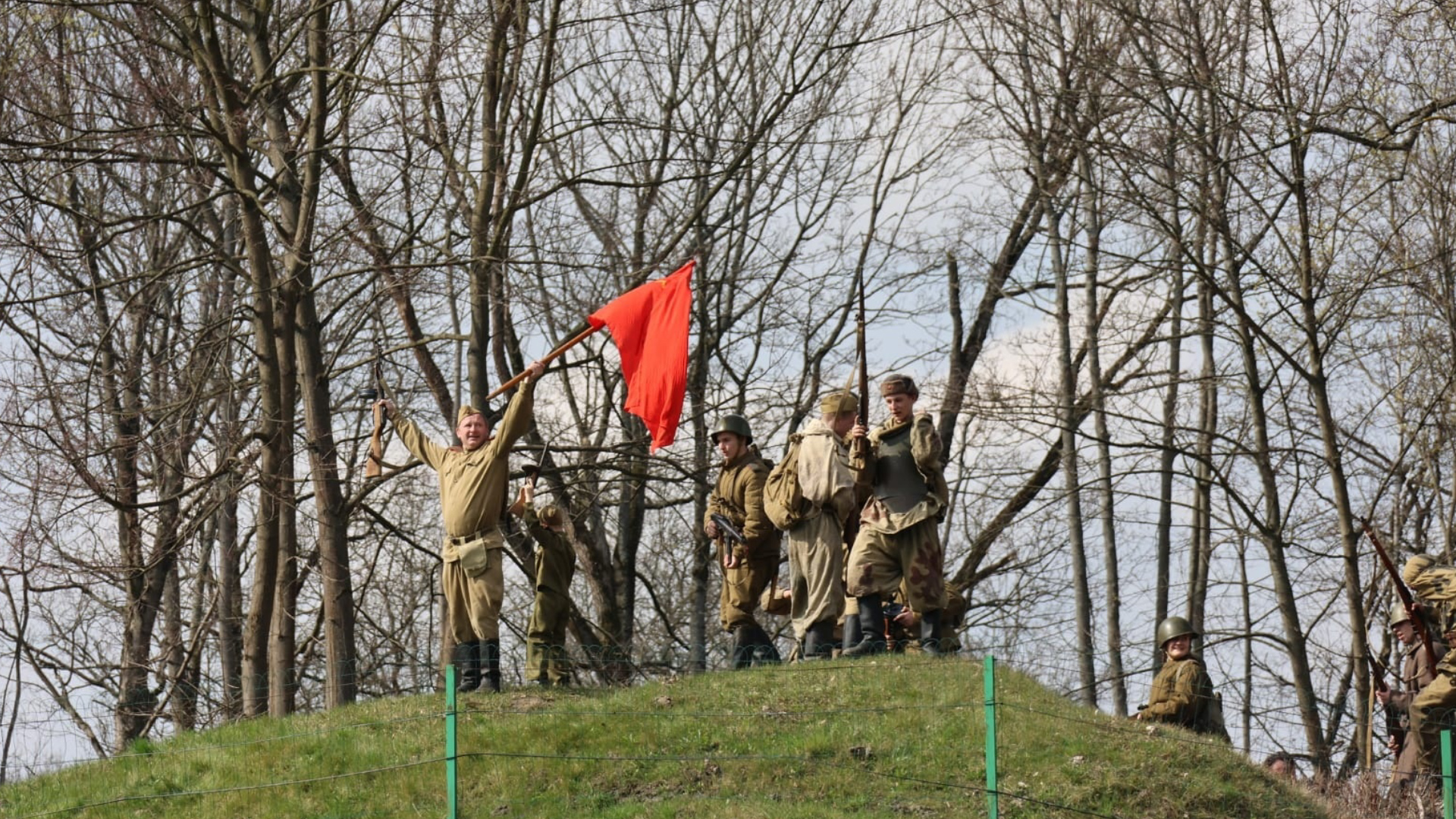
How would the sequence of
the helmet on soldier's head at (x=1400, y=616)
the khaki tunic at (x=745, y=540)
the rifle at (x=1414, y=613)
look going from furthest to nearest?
the helmet on soldier's head at (x=1400, y=616) < the khaki tunic at (x=745, y=540) < the rifle at (x=1414, y=613)

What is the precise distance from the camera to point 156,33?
19844 mm

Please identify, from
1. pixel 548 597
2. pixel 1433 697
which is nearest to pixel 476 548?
pixel 548 597

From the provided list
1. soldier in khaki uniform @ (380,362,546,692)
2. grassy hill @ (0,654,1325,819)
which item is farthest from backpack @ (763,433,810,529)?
soldier in khaki uniform @ (380,362,546,692)

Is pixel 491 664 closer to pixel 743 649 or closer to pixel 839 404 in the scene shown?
pixel 743 649

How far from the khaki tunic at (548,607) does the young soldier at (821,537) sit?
194cm

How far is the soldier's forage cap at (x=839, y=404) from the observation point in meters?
17.0

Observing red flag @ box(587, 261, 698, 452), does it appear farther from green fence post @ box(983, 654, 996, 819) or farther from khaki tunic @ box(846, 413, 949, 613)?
green fence post @ box(983, 654, 996, 819)

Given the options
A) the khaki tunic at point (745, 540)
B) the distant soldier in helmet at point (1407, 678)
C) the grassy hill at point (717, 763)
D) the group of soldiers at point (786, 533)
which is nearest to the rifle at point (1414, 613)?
the distant soldier in helmet at point (1407, 678)

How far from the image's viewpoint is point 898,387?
1623 cm

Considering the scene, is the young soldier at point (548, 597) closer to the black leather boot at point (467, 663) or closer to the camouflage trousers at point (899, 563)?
the black leather boot at point (467, 663)

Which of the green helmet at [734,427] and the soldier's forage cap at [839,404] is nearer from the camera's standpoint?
the soldier's forage cap at [839,404]

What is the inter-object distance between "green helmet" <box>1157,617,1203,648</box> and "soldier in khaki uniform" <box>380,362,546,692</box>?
551 cm

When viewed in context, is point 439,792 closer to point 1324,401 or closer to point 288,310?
point 288,310

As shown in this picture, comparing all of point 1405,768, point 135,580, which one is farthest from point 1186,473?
point 135,580
